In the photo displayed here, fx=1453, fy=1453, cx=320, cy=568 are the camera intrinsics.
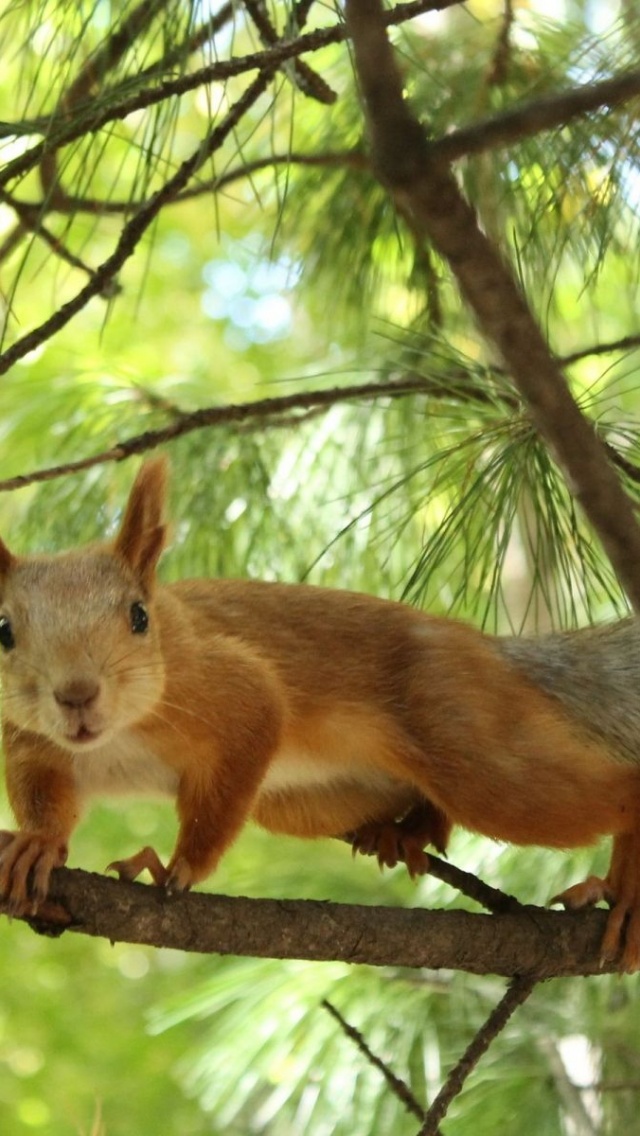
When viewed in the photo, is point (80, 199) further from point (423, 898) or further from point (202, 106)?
point (202, 106)

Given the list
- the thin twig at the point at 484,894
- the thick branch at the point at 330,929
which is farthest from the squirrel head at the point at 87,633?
the thin twig at the point at 484,894

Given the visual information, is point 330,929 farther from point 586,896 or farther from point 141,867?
point 586,896

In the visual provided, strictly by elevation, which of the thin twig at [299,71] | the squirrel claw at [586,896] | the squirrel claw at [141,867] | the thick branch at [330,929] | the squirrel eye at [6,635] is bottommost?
the thick branch at [330,929]

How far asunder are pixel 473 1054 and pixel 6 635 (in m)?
0.50

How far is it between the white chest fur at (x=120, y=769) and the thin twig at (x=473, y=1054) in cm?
35

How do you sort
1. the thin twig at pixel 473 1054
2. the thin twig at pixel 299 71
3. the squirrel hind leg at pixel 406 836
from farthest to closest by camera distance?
the squirrel hind leg at pixel 406 836, the thin twig at pixel 299 71, the thin twig at pixel 473 1054

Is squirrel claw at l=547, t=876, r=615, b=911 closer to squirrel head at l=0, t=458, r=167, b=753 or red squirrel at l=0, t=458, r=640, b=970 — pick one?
red squirrel at l=0, t=458, r=640, b=970

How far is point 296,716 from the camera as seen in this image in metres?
1.37

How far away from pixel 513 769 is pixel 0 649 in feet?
1.57

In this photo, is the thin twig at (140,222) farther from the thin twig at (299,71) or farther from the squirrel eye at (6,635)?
the squirrel eye at (6,635)

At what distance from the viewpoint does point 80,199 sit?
1.29 meters

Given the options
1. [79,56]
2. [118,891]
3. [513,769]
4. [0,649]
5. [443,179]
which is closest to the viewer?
[443,179]

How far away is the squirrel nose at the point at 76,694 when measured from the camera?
106 cm

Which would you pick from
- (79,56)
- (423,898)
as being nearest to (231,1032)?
(423,898)
